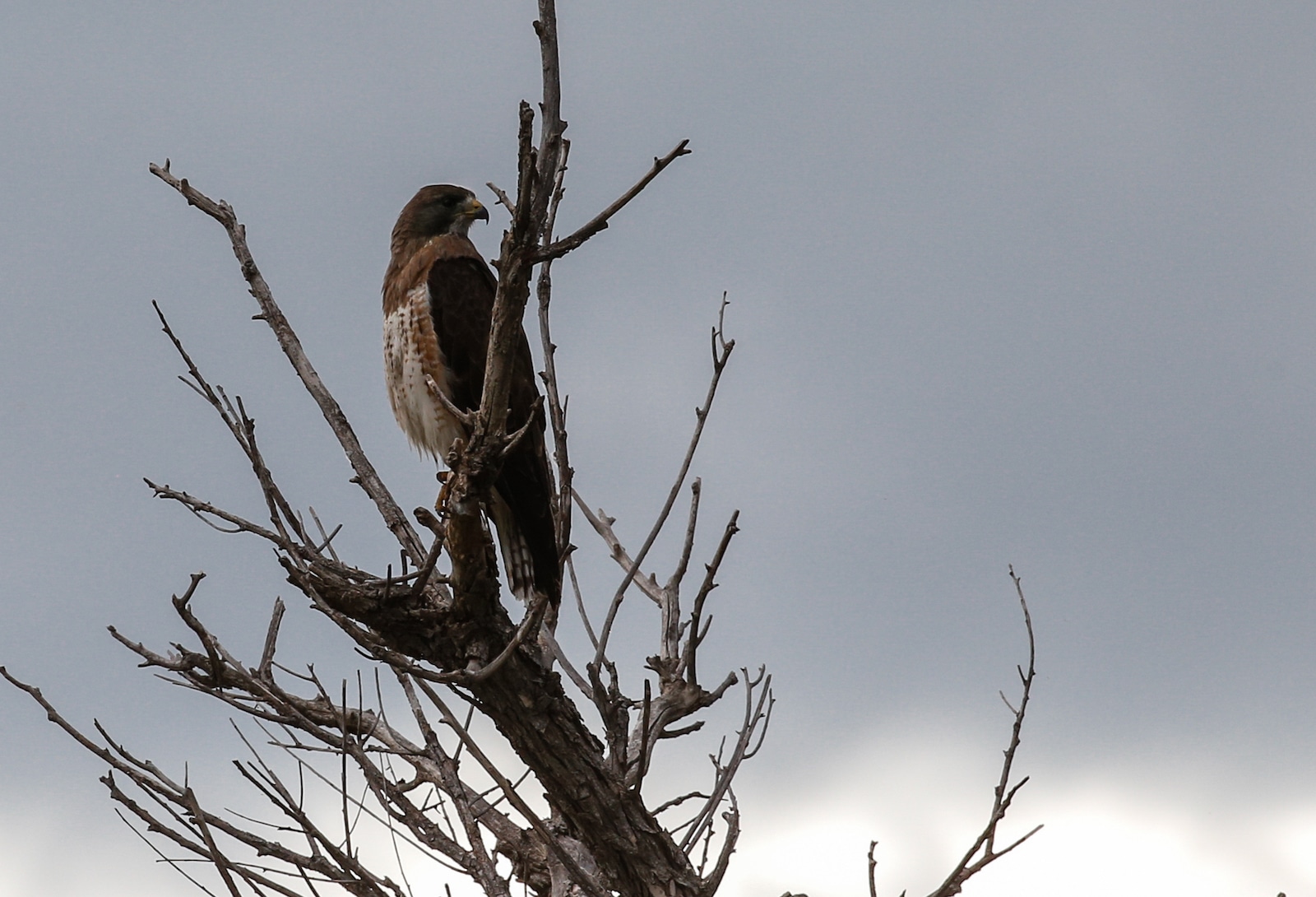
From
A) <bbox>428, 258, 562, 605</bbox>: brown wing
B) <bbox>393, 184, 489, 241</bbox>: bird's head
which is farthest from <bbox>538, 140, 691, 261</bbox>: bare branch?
<bbox>393, 184, 489, 241</bbox>: bird's head

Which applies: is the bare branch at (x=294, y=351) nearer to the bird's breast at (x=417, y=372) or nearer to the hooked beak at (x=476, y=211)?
the bird's breast at (x=417, y=372)

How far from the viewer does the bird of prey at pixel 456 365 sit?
4.60 metres

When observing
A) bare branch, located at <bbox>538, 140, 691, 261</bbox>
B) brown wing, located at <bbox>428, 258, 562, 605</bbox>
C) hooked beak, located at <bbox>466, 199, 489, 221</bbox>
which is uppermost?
hooked beak, located at <bbox>466, 199, 489, 221</bbox>

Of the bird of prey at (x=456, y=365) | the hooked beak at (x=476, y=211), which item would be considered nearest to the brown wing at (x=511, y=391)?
the bird of prey at (x=456, y=365)

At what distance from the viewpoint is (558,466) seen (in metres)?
4.53

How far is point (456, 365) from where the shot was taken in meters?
5.00

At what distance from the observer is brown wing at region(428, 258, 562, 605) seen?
4586 millimetres

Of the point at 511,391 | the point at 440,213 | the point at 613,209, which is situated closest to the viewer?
the point at 613,209

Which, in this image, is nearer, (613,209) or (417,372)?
(613,209)

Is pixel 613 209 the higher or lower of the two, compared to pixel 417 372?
lower

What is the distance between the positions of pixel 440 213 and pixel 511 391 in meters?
2.05

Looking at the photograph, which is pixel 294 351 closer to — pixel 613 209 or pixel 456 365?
pixel 456 365

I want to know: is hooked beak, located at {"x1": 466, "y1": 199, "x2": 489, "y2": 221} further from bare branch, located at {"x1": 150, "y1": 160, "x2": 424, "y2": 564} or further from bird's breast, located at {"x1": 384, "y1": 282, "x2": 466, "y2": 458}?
bare branch, located at {"x1": 150, "y1": 160, "x2": 424, "y2": 564}

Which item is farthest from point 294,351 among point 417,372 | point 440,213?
point 440,213
